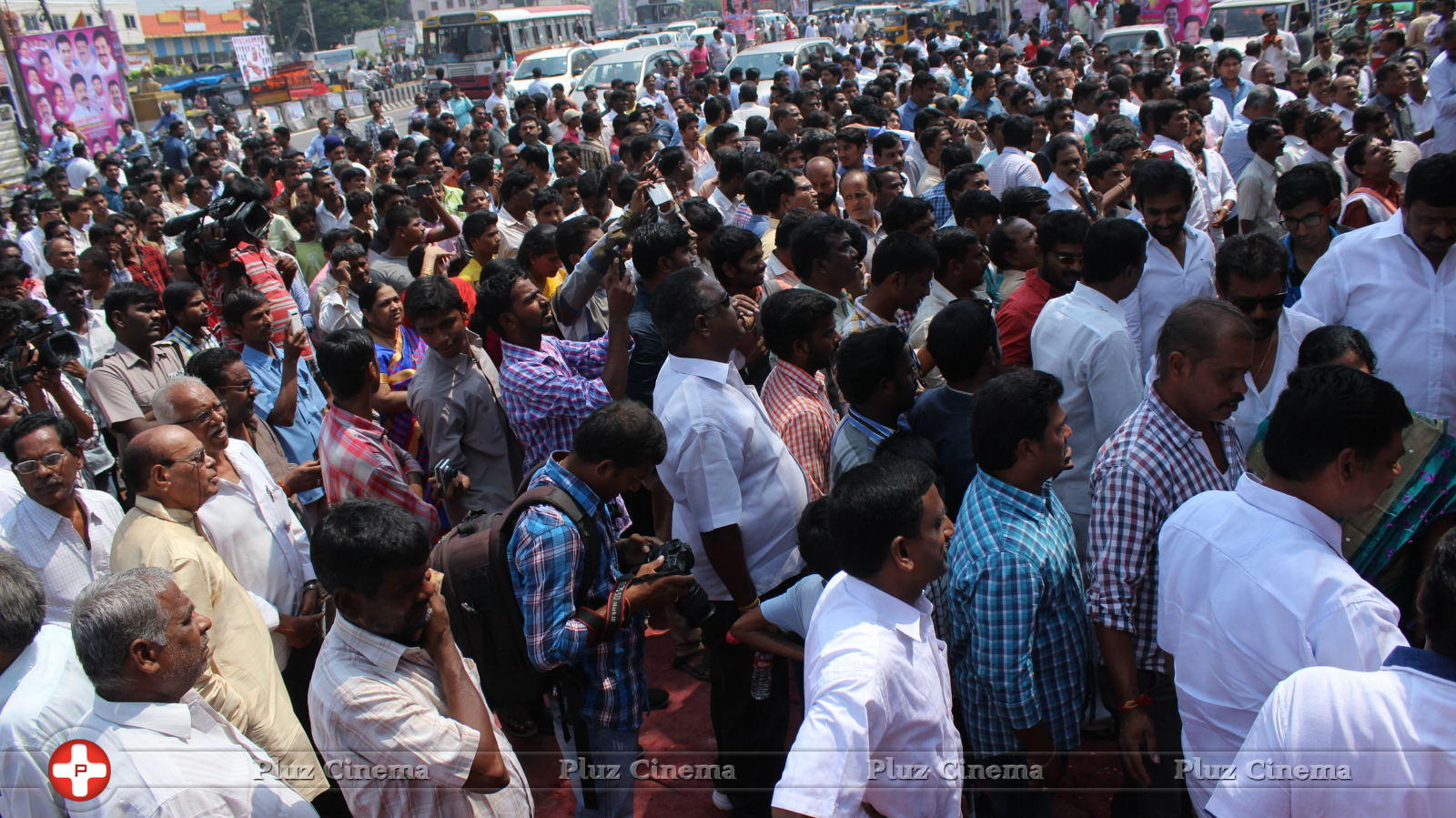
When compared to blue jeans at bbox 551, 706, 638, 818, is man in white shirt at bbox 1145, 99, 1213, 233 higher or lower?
higher

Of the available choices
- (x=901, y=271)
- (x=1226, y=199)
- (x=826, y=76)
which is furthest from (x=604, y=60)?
(x=901, y=271)

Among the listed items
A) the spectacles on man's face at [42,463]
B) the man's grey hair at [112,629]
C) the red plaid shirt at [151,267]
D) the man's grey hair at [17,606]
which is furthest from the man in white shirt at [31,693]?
the red plaid shirt at [151,267]

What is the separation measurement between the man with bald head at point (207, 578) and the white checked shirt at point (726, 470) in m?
1.34

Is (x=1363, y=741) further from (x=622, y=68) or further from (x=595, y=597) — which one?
(x=622, y=68)

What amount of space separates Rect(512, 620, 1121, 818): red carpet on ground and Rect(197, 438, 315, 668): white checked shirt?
1.12 metres

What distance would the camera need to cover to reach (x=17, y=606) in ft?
7.88

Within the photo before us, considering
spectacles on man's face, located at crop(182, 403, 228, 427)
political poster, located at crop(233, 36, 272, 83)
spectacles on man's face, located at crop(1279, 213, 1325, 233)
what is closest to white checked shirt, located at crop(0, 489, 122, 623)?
spectacles on man's face, located at crop(182, 403, 228, 427)

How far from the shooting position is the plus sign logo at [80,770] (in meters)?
2.07

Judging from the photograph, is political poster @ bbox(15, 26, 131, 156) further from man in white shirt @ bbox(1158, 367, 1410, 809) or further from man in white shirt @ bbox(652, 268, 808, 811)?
man in white shirt @ bbox(1158, 367, 1410, 809)

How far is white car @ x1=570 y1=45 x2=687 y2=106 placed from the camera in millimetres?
18922

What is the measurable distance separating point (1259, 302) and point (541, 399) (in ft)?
8.60

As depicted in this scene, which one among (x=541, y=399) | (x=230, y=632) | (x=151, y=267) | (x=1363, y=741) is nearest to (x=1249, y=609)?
(x=1363, y=741)

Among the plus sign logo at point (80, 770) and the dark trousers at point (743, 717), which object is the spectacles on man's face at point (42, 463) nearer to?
the plus sign logo at point (80, 770)

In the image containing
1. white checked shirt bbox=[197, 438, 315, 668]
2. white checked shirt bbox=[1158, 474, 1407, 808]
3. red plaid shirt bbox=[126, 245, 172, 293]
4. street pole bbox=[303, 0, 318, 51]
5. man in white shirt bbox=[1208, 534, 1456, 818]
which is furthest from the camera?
street pole bbox=[303, 0, 318, 51]
